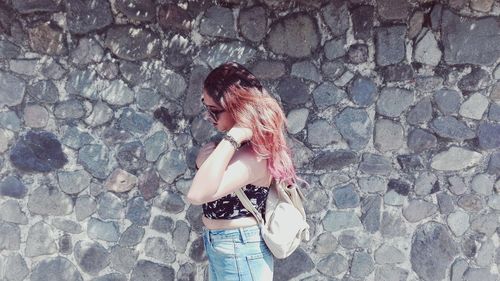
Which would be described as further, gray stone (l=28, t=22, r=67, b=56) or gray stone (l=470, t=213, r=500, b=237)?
gray stone (l=470, t=213, r=500, b=237)

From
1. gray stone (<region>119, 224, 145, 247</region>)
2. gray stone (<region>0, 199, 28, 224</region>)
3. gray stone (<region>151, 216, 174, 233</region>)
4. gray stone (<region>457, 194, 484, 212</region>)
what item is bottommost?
gray stone (<region>119, 224, 145, 247</region>)

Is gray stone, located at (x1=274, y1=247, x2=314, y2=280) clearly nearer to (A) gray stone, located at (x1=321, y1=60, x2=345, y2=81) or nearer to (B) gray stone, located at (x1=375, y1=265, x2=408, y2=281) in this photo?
(B) gray stone, located at (x1=375, y1=265, x2=408, y2=281)

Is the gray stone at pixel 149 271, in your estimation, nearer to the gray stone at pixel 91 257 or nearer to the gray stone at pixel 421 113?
the gray stone at pixel 91 257

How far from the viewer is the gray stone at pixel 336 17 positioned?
316cm

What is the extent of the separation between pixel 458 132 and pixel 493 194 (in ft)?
1.41

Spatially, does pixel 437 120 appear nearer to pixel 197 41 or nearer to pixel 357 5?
pixel 357 5

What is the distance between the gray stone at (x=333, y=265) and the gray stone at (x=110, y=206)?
1155mm

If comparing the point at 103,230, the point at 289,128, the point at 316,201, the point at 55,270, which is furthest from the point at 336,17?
the point at 55,270

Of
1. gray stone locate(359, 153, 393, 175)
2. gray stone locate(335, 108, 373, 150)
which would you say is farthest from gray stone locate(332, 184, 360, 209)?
gray stone locate(335, 108, 373, 150)

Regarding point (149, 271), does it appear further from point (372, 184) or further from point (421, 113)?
point (421, 113)

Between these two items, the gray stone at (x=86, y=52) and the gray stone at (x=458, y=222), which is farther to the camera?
the gray stone at (x=458, y=222)

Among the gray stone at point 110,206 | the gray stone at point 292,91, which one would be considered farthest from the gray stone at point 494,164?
the gray stone at point 110,206

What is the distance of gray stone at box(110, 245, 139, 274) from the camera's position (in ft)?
10.9

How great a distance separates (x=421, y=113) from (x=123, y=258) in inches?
71.0
